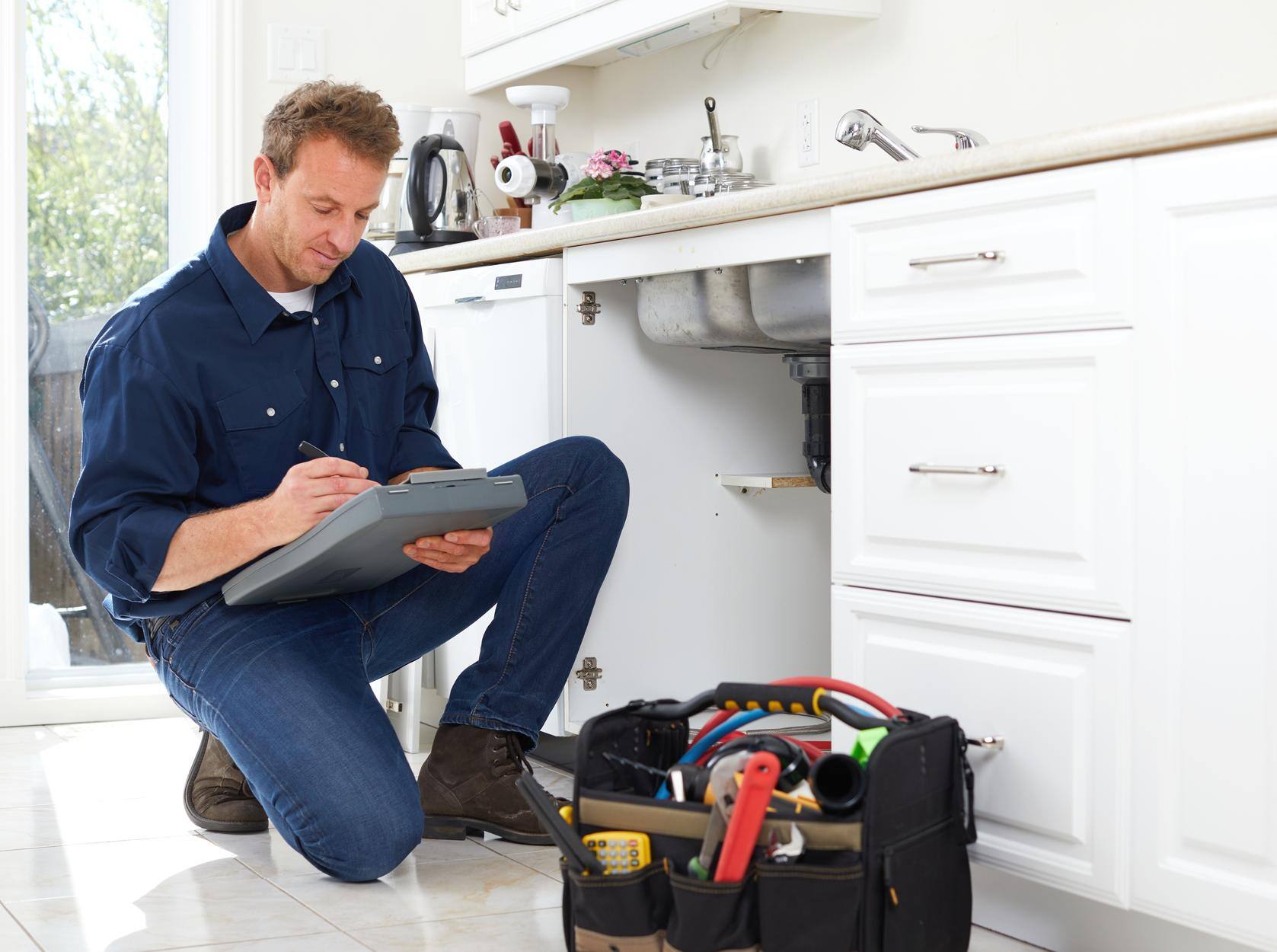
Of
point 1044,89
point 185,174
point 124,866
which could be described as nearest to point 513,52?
point 185,174

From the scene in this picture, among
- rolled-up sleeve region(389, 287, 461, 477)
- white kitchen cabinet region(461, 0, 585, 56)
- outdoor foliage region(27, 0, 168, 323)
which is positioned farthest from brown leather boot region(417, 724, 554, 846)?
outdoor foliage region(27, 0, 168, 323)

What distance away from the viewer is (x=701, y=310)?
192cm

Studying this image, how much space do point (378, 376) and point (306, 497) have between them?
37cm

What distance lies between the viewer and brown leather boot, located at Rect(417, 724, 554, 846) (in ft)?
5.98

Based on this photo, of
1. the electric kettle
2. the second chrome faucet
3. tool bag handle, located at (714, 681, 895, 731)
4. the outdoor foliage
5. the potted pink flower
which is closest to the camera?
tool bag handle, located at (714, 681, 895, 731)

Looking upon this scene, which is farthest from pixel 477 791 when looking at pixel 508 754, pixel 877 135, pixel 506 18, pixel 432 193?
pixel 506 18

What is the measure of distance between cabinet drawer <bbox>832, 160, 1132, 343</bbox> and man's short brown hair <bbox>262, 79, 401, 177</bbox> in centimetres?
57

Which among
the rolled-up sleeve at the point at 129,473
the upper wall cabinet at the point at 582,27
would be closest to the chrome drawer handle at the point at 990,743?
the rolled-up sleeve at the point at 129,473

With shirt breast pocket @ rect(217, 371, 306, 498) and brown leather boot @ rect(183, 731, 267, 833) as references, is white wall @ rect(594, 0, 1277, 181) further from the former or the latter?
brown leather boot @ rect(183, 731, 267, 833)

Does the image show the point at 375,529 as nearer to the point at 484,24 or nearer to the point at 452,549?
the point at 452,549

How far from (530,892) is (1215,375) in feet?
3.03

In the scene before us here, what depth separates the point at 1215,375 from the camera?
1214mm

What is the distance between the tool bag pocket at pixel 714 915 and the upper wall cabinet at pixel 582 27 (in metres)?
1.47

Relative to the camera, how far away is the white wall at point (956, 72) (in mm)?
1797
